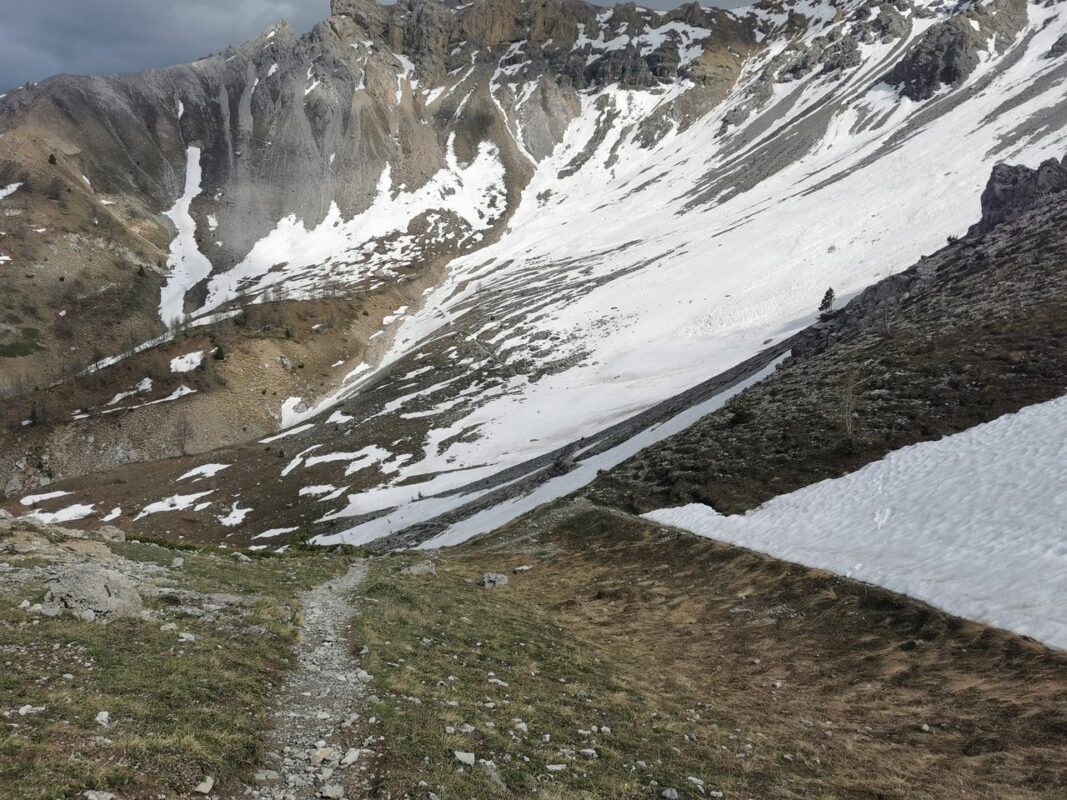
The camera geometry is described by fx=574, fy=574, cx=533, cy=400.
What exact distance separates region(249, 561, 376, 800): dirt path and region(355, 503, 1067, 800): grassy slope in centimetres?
48

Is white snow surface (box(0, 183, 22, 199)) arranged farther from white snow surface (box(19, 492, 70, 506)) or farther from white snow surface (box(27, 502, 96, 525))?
white snow surface (box(27, 502, 96, 525))

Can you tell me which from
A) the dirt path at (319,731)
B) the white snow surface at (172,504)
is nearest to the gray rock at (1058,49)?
the dirt path at (319,731)

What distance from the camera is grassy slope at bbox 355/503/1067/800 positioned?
30.0ft

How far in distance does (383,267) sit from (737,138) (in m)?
130

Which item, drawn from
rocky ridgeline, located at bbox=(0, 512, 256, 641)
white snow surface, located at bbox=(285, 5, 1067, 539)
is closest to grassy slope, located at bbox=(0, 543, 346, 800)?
rocky ridgeline, located at bbox=(0, 512, 256, 641)

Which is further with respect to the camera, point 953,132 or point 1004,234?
point 953,132

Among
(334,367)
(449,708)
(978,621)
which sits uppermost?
(334,367)

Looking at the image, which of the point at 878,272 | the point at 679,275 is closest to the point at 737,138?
the point at 679,275

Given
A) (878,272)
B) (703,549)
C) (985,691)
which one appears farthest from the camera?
(878,272)

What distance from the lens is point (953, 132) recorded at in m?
119

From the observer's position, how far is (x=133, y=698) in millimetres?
8320

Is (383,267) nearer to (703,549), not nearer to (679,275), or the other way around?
(679,275)

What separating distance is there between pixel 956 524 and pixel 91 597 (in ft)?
78.1

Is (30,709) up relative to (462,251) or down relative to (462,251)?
down
